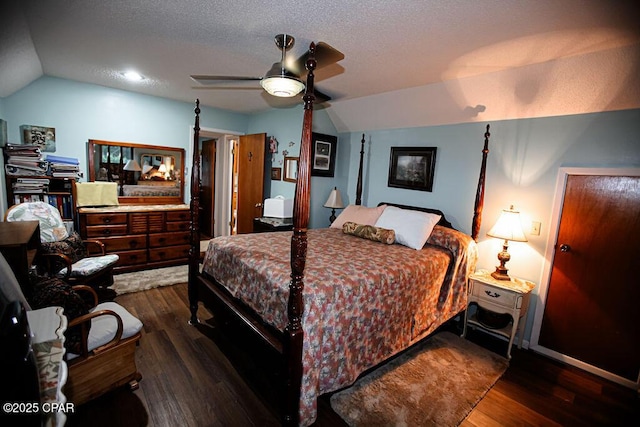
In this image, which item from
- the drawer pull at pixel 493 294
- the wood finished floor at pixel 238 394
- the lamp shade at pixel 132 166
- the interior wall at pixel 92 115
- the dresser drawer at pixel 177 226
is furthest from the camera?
the dresser drawer at pixel 177 226

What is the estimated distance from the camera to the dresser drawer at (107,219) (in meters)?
3.47

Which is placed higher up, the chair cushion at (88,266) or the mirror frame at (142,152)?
the mirror frame at (142,152)

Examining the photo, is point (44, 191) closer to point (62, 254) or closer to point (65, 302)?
point (62, 254)

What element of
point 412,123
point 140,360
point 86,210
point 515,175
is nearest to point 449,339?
point 515,175

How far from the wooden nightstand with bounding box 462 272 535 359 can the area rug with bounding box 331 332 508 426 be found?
25cm

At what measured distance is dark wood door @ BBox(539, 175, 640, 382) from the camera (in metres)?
2.21

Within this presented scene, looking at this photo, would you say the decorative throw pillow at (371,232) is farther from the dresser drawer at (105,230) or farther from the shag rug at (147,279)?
the dresser drawer at (105,230)

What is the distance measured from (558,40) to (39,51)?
426cm

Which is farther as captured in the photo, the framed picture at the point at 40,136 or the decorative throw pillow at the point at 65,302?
the framed picture at the point at 40,136

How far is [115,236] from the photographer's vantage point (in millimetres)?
3662

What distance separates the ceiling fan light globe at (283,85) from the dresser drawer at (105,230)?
2.96 metres

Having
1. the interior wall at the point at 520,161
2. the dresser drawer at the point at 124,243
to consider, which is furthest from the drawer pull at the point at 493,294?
the dresser drawer at the point at 124,243

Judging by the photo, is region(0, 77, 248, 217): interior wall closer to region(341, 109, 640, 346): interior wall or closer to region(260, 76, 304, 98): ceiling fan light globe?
region(260, 76, 304, 98): ceiling fan light globe

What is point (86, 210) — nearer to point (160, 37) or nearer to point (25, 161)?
point (25, 161)
